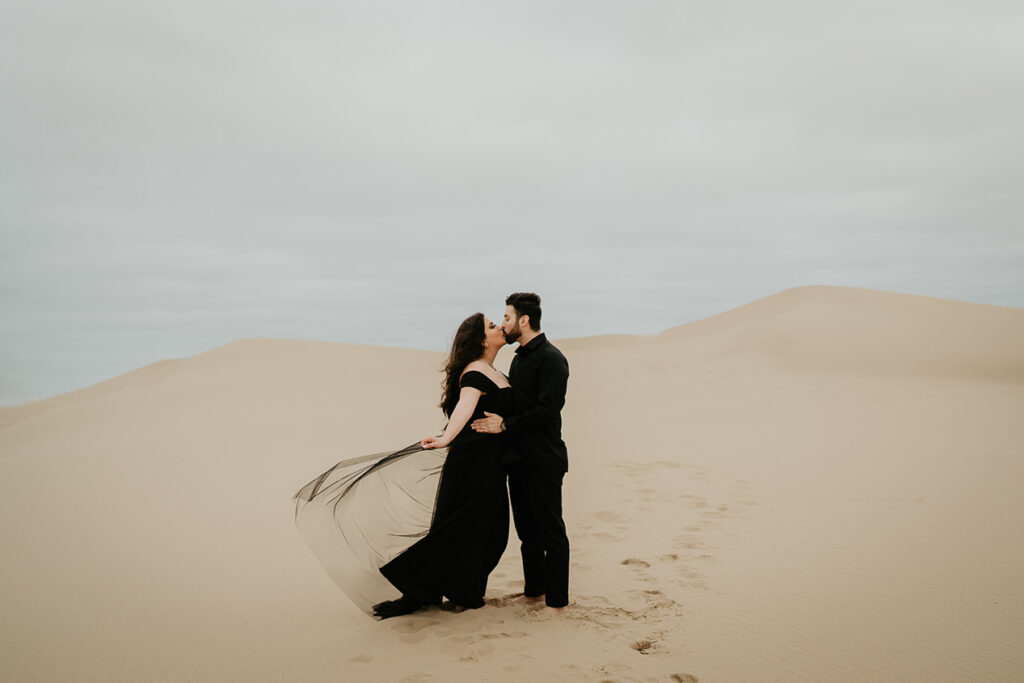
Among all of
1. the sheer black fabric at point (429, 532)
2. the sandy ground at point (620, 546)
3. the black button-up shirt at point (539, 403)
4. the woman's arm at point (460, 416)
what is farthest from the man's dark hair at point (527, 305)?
the sandy ground at point (620, 546)

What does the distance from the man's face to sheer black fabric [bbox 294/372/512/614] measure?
1.17 feet

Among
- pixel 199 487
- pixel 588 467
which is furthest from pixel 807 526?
pixel 199 487

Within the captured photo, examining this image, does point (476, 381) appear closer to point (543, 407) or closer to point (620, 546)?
point (543, 407)

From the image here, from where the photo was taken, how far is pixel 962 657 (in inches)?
157

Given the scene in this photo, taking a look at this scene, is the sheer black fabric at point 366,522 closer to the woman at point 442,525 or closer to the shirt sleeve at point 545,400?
the woman at point 442,525

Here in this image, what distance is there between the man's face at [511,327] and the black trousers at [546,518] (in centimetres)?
88

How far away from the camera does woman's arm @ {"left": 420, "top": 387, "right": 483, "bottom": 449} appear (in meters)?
4.33

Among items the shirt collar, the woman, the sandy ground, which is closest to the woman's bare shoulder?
the woman

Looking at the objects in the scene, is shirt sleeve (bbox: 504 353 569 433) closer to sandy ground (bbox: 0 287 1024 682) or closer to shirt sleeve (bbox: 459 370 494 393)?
shirt sleeve (bbox: 459 370 494 393)

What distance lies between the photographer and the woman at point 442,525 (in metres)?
4.45

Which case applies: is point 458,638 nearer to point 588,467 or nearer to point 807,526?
point 807,526

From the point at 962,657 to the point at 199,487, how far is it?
9532 millimetres

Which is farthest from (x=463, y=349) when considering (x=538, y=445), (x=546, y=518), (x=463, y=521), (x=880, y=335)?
(x=880, y=335)

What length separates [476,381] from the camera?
4.39 metres
